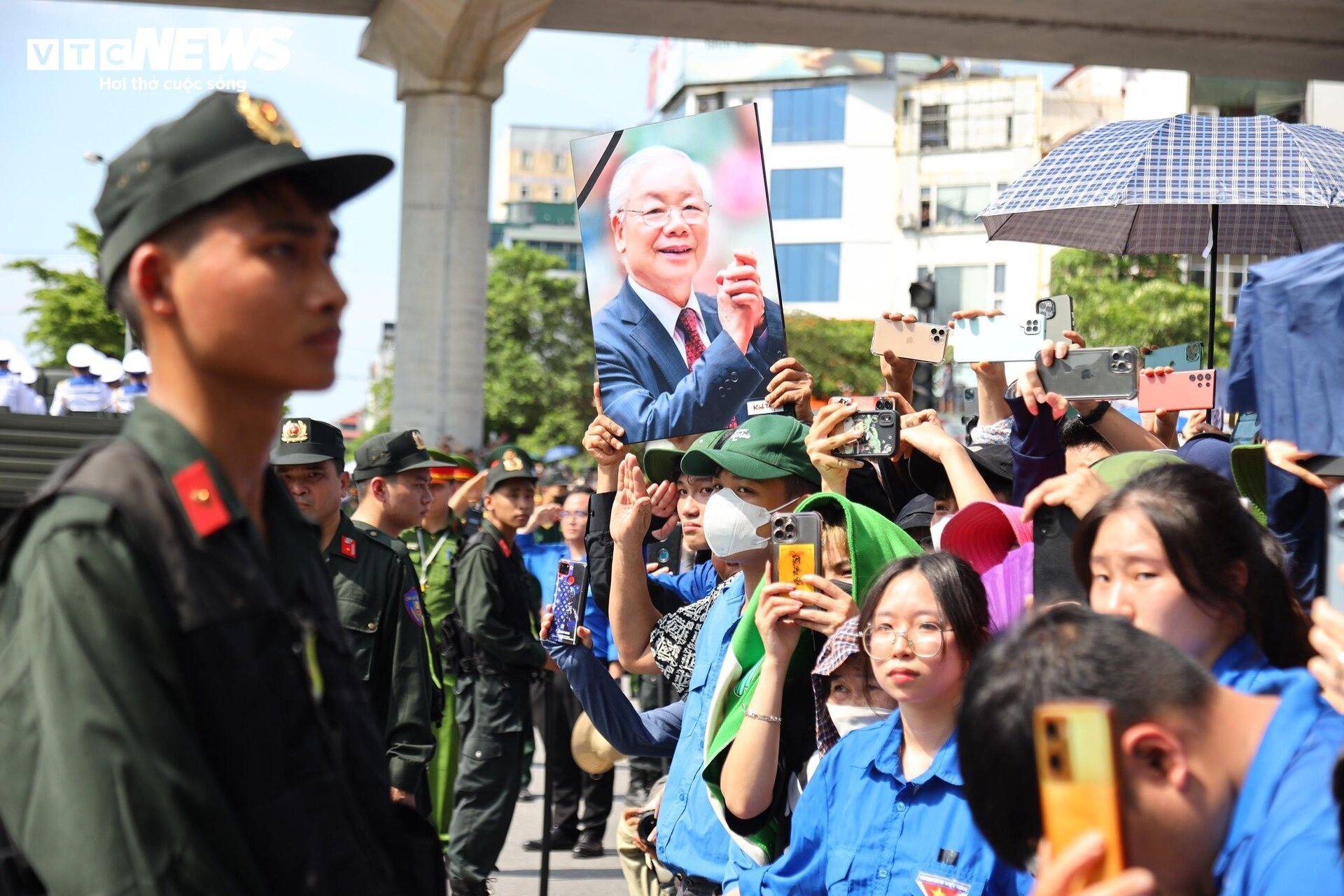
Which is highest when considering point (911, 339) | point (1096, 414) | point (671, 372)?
point (911, 339)

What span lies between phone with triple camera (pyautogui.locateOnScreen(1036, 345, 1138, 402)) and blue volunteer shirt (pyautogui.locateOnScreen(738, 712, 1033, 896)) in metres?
1.08

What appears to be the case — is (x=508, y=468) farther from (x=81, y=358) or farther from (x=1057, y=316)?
(x=81, y=358)

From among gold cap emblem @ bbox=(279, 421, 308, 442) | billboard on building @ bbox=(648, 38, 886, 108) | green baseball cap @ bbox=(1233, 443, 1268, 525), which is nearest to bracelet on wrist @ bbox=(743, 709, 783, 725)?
green baseball cap @ bbox=(1233, 443, 1268, 525)

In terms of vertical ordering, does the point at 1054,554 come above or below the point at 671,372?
below

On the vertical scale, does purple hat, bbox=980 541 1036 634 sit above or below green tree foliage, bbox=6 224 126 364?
below

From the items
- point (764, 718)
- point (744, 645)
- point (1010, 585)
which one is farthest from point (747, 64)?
point (764, 718)

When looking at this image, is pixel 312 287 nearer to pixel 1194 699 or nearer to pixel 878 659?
pixel 1194 699

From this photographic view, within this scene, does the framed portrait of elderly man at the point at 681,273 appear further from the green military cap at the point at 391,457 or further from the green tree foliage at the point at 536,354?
the green tree foliage at the point at 536,354

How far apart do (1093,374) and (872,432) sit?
0.68 metres

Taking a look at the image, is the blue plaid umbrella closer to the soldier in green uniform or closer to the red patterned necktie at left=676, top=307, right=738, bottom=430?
the red patterned necktie at left=676, top=307, right=738, bottom=430

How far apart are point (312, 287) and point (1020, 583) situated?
235cm

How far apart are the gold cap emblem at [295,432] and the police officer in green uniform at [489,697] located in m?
2.93

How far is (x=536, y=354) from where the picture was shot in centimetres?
6550

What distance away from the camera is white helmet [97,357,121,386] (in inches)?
698
